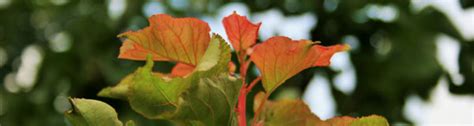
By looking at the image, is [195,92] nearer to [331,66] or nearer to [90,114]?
[90,114]

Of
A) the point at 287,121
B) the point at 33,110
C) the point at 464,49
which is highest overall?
the point at 287,121

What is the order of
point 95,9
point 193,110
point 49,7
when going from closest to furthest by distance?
point 193,110 → point 95,9 → point 49,7

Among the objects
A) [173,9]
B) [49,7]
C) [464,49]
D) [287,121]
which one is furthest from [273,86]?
[49,7]

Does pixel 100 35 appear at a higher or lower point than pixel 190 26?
lower

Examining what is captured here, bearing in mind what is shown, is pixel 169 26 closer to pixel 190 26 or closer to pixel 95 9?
pixel 190 26

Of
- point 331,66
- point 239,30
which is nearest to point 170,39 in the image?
point 239,30

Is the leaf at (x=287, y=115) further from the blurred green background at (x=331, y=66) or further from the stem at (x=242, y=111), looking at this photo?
the blurred green background at (x=331, y=66)
